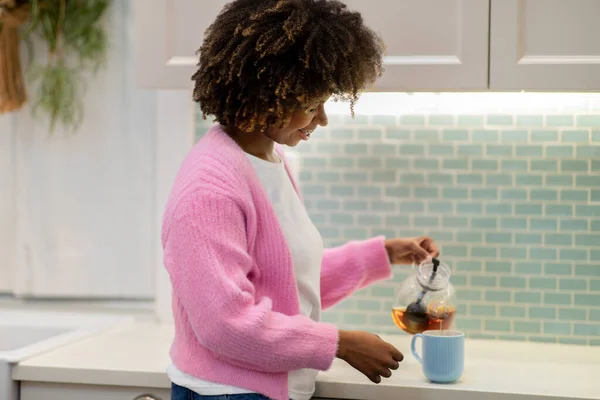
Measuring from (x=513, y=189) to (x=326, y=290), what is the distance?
586 mm

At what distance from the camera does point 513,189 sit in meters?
2.04

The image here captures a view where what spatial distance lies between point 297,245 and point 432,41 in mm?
557

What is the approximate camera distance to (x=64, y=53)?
7.48 feet

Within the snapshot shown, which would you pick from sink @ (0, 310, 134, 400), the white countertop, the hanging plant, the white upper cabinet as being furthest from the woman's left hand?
the hanging plant

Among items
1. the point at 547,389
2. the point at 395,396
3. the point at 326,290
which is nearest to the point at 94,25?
the point at 326,290

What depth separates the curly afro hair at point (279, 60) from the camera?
4.25 ft

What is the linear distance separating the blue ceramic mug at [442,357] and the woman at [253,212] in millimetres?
226

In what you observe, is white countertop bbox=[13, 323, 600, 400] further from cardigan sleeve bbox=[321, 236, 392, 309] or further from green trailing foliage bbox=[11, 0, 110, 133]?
green trailing foliage bbox=[11, 0, 110, 133]

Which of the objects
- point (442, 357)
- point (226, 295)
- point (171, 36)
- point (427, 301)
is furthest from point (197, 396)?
point (171, 36)

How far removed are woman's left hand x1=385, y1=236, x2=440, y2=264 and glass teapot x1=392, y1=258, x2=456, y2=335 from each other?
0.02 meters

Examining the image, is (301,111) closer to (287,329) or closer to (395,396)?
(287,329)

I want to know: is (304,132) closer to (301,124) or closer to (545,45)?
(301,124)

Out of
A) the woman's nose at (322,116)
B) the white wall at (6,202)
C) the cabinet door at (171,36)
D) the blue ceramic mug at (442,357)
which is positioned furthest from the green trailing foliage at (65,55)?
the blue ceramic mug at (442,357)

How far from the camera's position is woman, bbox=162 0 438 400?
1.27 meters
